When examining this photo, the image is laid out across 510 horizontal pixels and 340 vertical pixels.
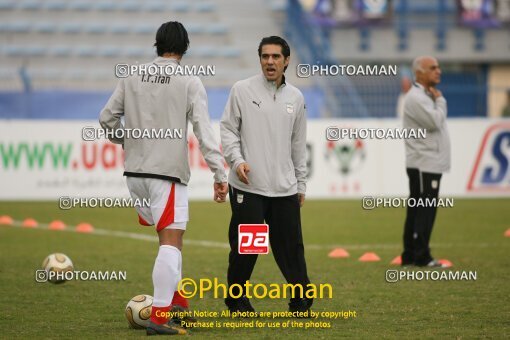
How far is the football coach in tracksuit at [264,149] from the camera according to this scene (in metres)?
8.53

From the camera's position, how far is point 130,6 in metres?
34.5

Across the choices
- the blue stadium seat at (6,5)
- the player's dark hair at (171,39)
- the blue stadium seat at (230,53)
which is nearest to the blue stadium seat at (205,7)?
the blue stadium seat at (230,53)

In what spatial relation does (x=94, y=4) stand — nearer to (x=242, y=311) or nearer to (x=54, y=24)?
(x=54, y=24)

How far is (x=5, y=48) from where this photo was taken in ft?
107

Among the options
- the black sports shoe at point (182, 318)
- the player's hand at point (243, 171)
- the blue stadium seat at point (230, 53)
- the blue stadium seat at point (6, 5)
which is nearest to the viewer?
the black sports shoe at point (182, 318)

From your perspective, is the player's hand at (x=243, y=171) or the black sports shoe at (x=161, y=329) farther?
the player's hand at (x=243, y=171)

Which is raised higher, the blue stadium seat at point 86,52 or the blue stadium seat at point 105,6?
the blue stadium seat at point 105,6

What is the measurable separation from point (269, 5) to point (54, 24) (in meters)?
6.89

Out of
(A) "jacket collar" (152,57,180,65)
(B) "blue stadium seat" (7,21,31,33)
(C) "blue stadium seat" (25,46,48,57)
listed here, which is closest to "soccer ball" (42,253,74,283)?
(A) "jacket collar" (152,57,180,65)

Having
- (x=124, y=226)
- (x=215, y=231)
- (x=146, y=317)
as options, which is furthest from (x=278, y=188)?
(x=124, y=226)

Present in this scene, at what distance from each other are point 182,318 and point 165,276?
0.56 m

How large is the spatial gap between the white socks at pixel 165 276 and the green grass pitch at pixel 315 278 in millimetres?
309

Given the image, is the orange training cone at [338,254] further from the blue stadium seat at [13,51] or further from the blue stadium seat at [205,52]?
the blue stadium seat at [13,51]

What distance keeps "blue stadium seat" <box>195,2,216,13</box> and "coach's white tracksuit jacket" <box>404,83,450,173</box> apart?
23385 millimetres
